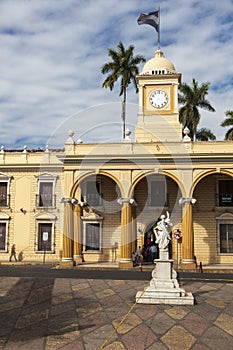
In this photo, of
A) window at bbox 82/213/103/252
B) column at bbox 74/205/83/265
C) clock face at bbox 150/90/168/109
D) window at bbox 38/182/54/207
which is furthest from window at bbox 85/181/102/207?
clock face at bbox 150/90/168/109

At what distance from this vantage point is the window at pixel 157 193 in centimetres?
2786

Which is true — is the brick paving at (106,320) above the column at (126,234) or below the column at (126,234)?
below

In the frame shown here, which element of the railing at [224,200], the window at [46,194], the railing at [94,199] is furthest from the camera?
the window at [46,194]

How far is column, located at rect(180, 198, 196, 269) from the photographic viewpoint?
24.3m

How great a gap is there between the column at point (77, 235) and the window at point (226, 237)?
372 inches

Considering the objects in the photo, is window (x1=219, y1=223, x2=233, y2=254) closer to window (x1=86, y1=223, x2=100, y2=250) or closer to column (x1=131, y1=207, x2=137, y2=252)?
column (x1=131, y1=207, x2=137, y2=252)

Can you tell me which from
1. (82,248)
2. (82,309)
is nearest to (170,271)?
(82,309)

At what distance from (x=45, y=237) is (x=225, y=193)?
42.5 feet

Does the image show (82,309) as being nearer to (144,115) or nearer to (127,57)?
(144,115)

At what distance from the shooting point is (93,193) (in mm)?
28547

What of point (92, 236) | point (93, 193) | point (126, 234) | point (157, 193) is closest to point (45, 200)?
point (93, 193)

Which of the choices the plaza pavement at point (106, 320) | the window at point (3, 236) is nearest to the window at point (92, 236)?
the window at point (3, 236)

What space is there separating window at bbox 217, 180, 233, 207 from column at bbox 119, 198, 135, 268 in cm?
647

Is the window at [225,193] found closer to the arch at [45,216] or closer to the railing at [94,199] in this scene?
the railing at [94,199]
